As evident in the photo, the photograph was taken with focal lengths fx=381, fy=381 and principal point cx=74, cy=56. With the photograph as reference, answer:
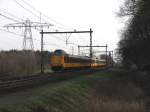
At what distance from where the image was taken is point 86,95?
28.0 m

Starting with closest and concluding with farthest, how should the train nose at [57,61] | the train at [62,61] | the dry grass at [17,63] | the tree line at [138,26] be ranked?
the tree line at [138,26] → the dry grass at [17,63] → the train nose at [57,61] → the train at [62,61]

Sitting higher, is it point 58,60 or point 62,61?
point 58,60

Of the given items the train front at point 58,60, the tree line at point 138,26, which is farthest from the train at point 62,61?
the tree line at point 138,26

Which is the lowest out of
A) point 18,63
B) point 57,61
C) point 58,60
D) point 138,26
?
point 18,63

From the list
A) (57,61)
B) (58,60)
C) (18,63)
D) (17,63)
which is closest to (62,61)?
(58,60)

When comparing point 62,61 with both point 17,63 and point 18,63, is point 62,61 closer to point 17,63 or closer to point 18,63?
point 18,63

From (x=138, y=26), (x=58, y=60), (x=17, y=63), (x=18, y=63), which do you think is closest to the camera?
(x=138, y=26)

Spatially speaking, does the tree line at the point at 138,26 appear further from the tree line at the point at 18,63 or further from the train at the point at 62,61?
the tree line at the point at 18,63

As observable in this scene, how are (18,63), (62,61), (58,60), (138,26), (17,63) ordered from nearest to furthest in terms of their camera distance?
(138,26)
(17,63)
(18,63)
(62,61)
(58,60)

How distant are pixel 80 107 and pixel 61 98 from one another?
1213 mm

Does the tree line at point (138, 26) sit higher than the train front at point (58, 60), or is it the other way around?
the tree line at point (138, 26)

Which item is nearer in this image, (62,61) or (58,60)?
(62,61)

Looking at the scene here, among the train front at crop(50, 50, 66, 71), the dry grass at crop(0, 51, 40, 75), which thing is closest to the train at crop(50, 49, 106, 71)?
the train front at crop(50, 50, 66, 71)

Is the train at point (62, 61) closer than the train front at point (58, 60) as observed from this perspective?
No
